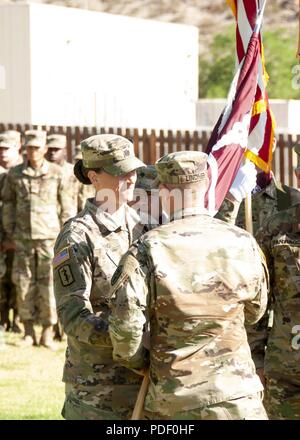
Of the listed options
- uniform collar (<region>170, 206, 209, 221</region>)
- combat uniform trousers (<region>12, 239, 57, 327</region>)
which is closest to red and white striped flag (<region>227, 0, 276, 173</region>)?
uniform collar (<region>170, 206, 209, 221</region>)

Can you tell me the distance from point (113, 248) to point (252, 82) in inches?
89.8

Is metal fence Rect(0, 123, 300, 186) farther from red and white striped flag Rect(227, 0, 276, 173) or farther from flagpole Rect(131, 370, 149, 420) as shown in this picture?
flagpole Rect(131, 370, 149, 420)

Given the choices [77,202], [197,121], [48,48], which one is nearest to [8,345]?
[77,202]

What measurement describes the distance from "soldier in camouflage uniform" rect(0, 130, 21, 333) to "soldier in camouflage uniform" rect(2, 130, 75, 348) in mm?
463

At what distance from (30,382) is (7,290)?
3.10 metres

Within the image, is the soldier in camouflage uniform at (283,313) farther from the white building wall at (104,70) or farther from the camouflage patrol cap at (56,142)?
the white building wall at (104,70)

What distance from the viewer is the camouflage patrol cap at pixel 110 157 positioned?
5734 millimetres

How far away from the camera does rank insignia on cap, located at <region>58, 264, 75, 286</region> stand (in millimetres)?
5621

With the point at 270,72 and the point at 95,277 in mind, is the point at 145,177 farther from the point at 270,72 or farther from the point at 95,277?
the point at 270,72

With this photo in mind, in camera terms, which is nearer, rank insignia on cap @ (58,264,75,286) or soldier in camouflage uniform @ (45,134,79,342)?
rank insignia on cap @ (58,264,75,286)

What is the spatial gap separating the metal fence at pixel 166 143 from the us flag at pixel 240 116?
8.35 m

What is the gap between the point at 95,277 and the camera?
18.8 ft

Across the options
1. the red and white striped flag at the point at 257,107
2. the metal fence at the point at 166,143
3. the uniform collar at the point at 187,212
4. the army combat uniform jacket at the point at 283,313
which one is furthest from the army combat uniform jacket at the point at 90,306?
the metal fence at the point at 166,143
